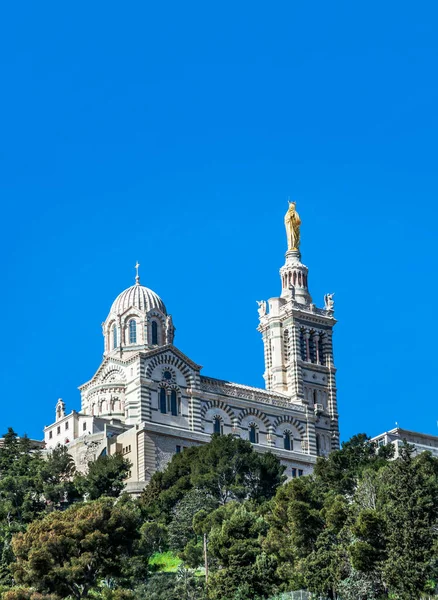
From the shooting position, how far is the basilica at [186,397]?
8781 centimetres

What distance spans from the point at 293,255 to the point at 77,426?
973 inches

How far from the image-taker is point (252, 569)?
58.5m

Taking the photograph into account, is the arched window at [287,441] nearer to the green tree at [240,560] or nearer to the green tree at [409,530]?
the green tree at [240,560]

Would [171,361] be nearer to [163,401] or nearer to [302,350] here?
[163,401]

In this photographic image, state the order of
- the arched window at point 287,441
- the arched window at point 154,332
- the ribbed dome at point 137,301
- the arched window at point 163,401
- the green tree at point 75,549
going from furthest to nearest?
1. the ribbed dome at point 137,301
2. the arched window at point 154,332
3. the arched window at point 287,441
4. the arched window at point 163,401
5. the green tree at point 75,549

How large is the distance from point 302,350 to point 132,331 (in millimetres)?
13921

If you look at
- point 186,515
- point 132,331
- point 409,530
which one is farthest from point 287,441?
point 409,530

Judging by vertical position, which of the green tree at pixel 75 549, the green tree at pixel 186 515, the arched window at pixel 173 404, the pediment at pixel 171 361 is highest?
the pediment at pixel 171 361

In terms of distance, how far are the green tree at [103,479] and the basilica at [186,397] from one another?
7.51 feet

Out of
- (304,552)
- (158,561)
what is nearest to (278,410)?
(158,561)

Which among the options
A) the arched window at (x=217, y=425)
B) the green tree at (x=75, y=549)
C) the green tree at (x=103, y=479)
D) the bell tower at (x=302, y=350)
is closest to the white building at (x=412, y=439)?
the bell tower at (x=302, y=350)

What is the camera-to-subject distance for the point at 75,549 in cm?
5575

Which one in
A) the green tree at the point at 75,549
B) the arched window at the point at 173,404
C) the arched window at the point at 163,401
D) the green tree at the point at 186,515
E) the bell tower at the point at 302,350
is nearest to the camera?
the green tree at the point at 75,549

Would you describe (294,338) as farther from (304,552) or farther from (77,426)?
(304,552)
